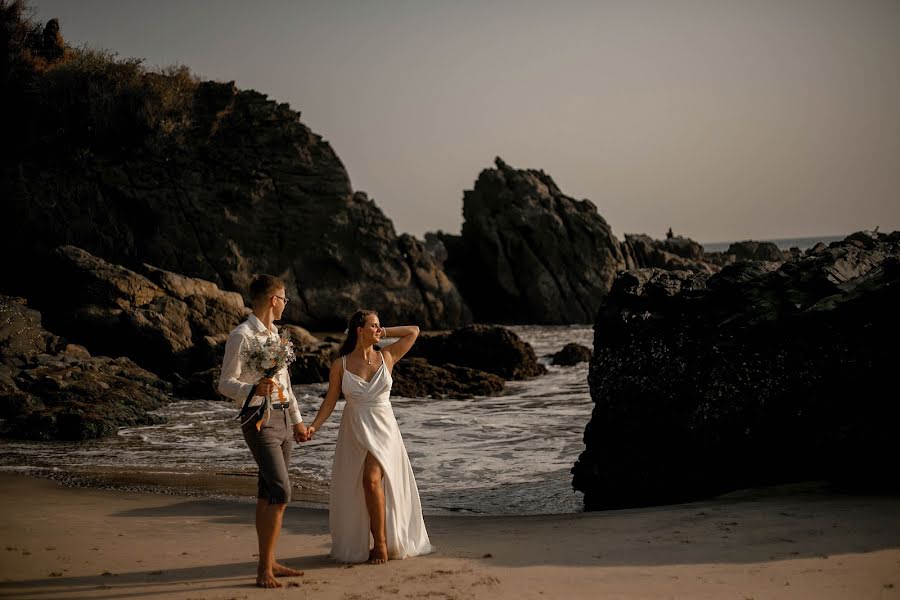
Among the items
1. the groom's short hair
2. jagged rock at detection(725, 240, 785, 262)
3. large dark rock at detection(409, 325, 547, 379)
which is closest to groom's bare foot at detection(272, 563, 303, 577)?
the groom's short hair

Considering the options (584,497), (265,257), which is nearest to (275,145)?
(265,257)

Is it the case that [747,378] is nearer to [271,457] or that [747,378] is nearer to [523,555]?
[523,555]

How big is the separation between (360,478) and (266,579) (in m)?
0.99

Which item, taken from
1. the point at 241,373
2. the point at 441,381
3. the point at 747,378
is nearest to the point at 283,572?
the point at 241,373

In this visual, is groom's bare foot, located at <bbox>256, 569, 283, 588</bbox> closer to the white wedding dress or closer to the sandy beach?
the sandy beach

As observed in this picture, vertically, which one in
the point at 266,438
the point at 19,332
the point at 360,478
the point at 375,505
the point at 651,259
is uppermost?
the point at 651,259

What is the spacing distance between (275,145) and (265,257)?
5071 millimetres

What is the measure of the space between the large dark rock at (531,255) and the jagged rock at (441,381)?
63.2 ft

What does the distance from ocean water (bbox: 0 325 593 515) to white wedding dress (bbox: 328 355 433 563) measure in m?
2.85

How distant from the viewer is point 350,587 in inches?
220

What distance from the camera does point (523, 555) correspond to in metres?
6.35

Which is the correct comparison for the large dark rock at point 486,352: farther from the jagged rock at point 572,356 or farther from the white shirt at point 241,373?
the white shirt at point 241,373

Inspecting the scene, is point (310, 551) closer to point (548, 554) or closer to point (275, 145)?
point (548, 554)

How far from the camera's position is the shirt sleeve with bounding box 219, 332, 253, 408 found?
576cm
